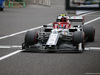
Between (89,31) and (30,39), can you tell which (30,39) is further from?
(89,31)

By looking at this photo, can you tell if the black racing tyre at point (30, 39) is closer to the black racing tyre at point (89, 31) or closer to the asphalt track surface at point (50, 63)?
the asphalt track surface at point (50, 63)

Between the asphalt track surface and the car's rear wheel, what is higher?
the car's rear wheel

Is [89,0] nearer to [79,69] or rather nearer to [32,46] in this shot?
[79,69]

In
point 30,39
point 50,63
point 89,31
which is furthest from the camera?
point 89,31

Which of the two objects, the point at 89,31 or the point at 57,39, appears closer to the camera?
the point at 57,39

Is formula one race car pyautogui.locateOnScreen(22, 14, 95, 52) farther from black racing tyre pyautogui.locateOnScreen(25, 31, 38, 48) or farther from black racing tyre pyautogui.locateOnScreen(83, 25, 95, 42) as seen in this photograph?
black racing tyre pyautogui.locateOnScreen(83, 25, 95, 42)

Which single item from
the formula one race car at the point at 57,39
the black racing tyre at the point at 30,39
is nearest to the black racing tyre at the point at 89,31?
the formula one race car at the point at 57,39

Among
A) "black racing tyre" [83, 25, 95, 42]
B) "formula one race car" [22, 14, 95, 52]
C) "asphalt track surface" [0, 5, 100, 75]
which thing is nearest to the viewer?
"asphalt track surface" [0, 5, 100, 75]

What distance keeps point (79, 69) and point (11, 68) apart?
5.74ft

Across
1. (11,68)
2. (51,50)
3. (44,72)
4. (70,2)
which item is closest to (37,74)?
(44,72)

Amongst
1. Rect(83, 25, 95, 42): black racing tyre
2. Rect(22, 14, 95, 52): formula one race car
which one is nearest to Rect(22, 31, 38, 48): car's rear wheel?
Rect(22, 14, 95, 52): formula one race car

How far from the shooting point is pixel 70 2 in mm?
8617

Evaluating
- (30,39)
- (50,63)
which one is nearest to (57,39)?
(30,39)

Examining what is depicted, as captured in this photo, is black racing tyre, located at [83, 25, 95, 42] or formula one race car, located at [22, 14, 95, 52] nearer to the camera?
formula one race car, located at [22, 14, 95, 52]
